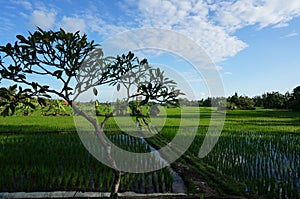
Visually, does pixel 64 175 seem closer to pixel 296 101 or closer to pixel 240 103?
pixel 296 101

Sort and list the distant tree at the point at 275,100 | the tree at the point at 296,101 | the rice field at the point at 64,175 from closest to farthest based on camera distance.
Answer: the rice field at the point at 64,175 → the tree at the point at 296,101 → the distant tree at the point at 275,100

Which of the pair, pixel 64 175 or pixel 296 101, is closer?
pixel 64 175

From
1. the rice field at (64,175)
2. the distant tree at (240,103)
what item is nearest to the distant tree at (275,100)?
the distant tree at (240,103)

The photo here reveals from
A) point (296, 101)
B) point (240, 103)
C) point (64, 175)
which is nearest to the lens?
point (64, 175)

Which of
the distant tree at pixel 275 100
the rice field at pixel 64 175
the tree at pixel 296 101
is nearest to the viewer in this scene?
the rice field at pixel 64 175

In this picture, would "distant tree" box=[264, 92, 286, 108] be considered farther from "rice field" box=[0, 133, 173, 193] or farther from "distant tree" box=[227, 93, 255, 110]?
"rice field" box=[0, 133, 173, 193]

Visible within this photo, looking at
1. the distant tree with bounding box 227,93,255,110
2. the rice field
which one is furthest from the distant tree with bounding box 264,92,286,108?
the rice field

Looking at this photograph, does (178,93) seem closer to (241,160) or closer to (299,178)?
(299,178)

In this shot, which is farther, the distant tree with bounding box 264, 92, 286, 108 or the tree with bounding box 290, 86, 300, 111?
the distant tree with bounding box 264, 92, 286, 108

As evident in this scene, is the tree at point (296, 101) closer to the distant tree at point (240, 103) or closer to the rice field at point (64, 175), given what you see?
the distant tree at point (240, 103)

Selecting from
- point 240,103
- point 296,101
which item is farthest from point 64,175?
point 240,103

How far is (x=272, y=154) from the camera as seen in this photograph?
7105 millimetres

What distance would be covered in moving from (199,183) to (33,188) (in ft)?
8.85

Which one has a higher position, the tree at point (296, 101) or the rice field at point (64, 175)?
the tree at point (296, 101)
